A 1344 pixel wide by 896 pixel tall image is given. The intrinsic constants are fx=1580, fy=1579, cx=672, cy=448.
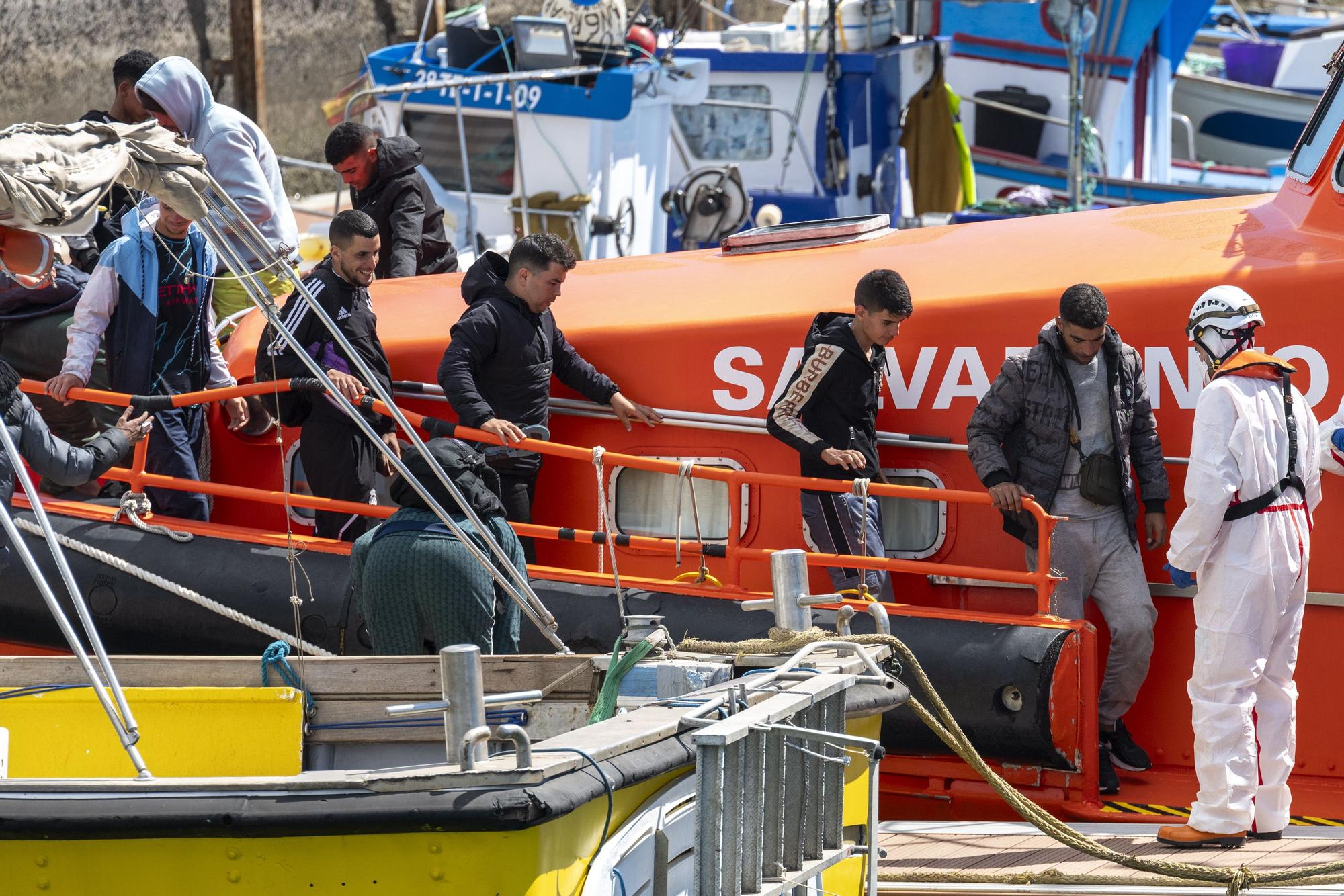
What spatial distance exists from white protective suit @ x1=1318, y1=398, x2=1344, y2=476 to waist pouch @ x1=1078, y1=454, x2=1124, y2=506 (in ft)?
1.91

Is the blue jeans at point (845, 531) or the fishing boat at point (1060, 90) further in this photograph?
the fishing boat at point (1060, 90)

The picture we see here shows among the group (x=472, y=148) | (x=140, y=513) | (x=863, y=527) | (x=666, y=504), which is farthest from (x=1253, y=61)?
(x=140, y=513)

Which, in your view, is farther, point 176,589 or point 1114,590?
point 176,589

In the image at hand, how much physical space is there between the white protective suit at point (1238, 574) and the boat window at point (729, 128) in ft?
32.0

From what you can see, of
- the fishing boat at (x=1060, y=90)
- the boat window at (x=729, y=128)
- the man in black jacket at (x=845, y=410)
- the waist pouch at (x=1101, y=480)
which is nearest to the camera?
the waist pouch at (x=1101, y=480)

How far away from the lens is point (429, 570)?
4.36 meters

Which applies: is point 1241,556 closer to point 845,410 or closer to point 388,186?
point 845,410

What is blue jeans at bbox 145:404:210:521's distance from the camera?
5848 millimetres

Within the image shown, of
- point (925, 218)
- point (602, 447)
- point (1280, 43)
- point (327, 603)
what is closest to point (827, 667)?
point (602, 447)

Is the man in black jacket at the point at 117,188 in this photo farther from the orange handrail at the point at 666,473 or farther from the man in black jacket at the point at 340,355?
the man in black jacket at the point at 340,355

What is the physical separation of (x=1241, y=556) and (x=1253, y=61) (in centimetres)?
2183

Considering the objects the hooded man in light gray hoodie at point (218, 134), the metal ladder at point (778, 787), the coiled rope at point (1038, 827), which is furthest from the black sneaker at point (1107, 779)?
the hooded man in light gray hoodie at point (218, 134)

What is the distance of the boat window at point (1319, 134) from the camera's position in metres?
5.21

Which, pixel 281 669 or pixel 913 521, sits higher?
pixel 913 521
